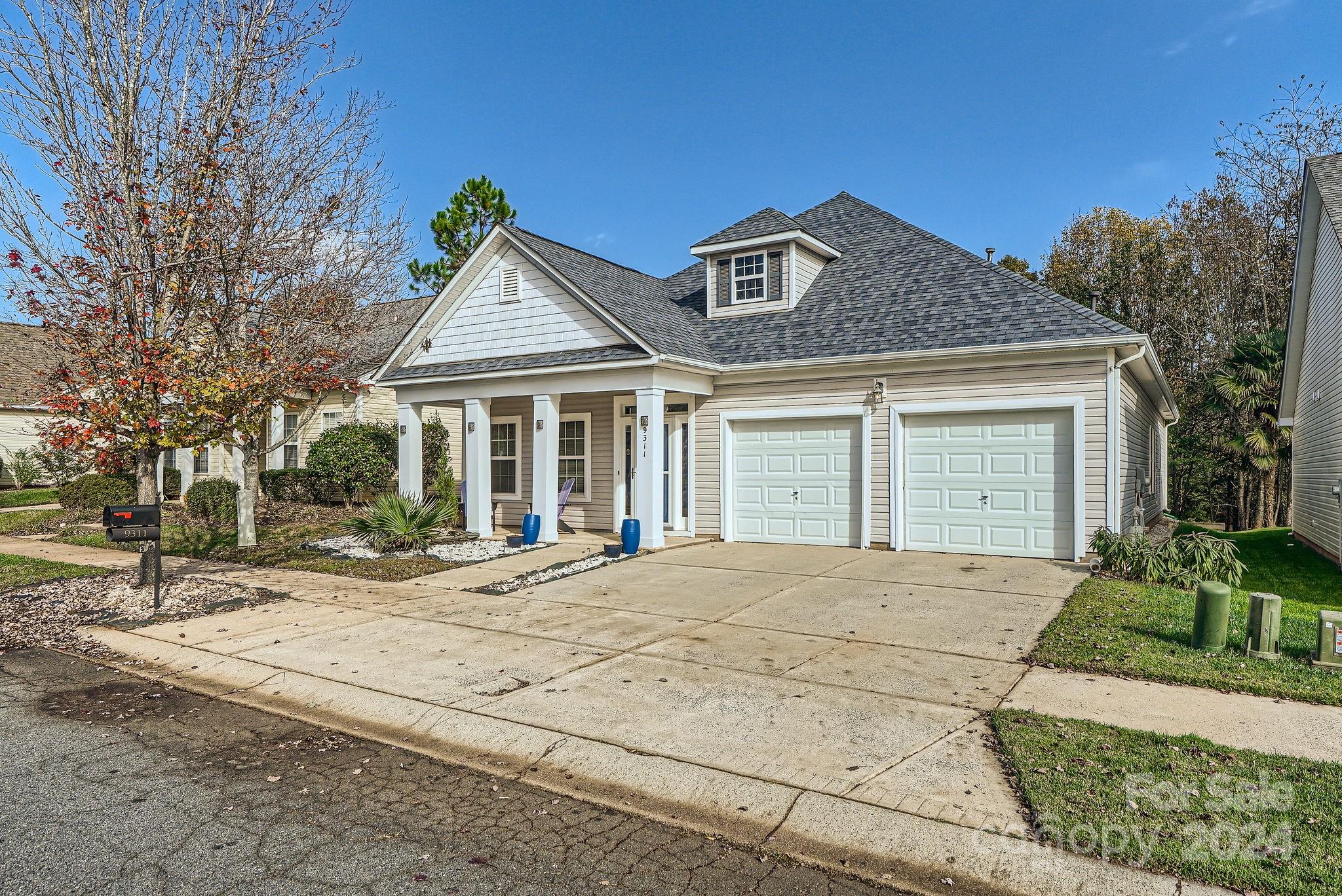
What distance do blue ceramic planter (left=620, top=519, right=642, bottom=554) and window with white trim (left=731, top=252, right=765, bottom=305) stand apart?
18.3 feet

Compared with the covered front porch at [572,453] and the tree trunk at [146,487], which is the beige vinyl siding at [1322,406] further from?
the tree trunk at [146,487]

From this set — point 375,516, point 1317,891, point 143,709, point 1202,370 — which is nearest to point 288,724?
point 143,709

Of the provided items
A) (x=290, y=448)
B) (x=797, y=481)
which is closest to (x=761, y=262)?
(x=797, y=481)

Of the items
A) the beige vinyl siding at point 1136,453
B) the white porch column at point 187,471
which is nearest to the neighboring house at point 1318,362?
the beige vinyl siding at point 1136,453

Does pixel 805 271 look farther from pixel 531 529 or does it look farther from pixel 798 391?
pixel 531 529

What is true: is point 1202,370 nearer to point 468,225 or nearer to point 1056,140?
point 1056,140

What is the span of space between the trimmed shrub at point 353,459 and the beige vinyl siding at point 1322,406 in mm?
19079

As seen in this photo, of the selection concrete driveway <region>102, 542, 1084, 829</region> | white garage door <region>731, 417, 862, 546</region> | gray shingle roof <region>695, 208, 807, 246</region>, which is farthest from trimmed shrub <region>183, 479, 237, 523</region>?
gray shingle roof <region>695, 208, 807, 246</region>

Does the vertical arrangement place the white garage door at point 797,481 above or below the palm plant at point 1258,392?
below

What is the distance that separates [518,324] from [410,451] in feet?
11.7

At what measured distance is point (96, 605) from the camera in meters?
9.80

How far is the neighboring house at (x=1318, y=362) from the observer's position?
41.0 feet

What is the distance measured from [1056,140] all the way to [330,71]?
61.7 feet

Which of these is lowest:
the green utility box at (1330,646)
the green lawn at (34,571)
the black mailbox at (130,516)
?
the green lawn at (34,571)
